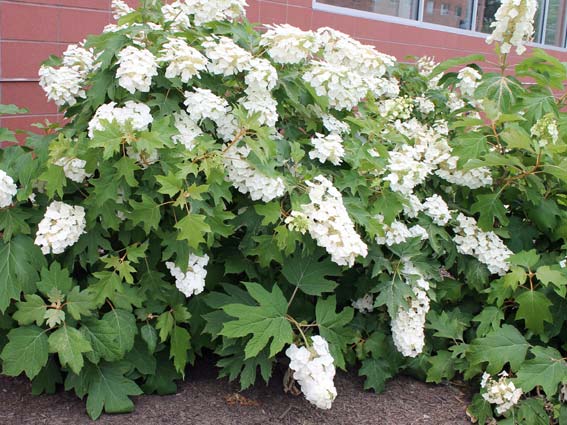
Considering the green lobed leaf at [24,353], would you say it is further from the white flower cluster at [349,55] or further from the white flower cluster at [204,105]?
the white flower cluster at [349,55]

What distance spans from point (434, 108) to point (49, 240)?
7.43ft

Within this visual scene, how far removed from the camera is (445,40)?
8164 mm

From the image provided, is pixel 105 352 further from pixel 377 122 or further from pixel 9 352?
pixel 377 122

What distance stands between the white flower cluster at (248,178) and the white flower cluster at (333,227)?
125mm

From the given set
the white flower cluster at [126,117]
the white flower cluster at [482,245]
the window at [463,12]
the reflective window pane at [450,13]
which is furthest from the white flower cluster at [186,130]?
the reflective window pane at [450,13]

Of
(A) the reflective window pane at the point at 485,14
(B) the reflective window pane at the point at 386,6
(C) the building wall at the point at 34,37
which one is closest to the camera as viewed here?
(C) the building wall at the point at 34,37

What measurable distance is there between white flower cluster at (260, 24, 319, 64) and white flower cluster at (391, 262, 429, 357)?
38.1 inches

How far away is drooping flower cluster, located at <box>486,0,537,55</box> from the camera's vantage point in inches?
121

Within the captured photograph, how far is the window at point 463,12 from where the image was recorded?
728 cm

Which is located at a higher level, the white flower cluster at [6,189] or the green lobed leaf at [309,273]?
the white flower cluster at [6,189]

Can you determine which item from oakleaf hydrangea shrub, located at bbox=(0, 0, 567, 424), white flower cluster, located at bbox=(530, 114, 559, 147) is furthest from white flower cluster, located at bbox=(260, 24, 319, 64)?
white flower cluster, located at bbox=(530, 114, 559, 147)

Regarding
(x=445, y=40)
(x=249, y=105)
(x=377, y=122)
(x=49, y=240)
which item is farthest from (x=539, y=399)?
(x=445, y=40)

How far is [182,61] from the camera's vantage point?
97.4 inches

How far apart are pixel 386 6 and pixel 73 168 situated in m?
5.64
